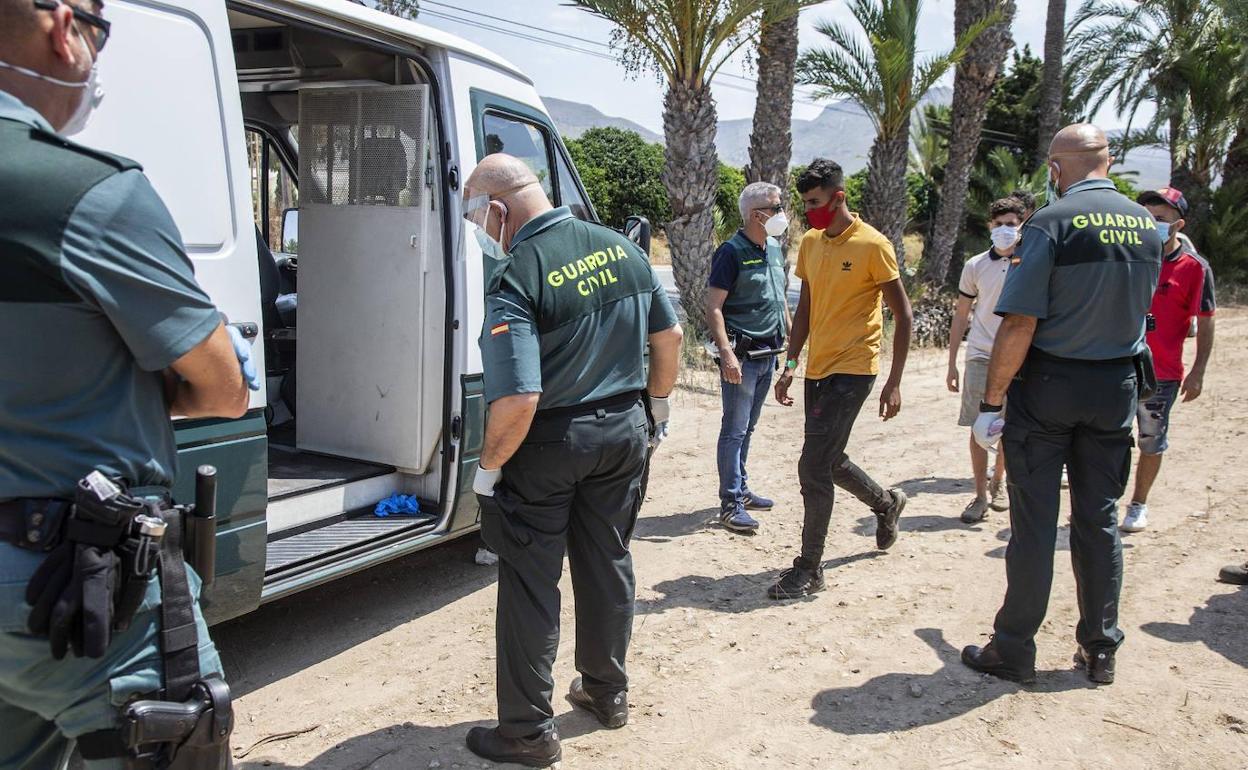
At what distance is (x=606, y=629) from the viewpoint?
3.45 metres

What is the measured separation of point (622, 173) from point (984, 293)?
20.2m

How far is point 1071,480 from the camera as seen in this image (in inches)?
153

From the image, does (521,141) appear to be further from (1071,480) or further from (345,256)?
(1071,480)

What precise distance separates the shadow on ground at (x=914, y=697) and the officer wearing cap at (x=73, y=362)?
250 cm

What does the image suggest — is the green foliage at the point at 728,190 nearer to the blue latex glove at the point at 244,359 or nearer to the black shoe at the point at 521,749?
the black shoe at the point at 521,749

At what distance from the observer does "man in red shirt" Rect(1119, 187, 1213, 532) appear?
5.44 m

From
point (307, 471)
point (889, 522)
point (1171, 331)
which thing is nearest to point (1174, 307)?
point (1171, 331)

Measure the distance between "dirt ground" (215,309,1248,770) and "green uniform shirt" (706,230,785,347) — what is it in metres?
1.16

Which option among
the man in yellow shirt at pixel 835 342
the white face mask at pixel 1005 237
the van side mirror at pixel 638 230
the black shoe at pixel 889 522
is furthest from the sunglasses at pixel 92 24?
the white face mask at pixel 1005 237

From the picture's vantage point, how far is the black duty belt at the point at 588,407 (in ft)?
10.5

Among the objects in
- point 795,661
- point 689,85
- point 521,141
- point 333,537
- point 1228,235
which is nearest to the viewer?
point 795,661

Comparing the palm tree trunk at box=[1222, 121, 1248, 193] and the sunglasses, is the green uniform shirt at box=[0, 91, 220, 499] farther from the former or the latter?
the palm tree trunk at box=[1222, 121, 1248, 193]

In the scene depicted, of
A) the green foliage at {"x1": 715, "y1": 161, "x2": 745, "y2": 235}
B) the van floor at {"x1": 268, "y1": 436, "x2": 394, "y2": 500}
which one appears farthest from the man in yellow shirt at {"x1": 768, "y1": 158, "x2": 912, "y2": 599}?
the green foliage at {"x1": 715, "y1": 161, "x2": 745, "y2": 235}

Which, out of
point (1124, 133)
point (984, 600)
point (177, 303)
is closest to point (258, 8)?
point (177, 303)
